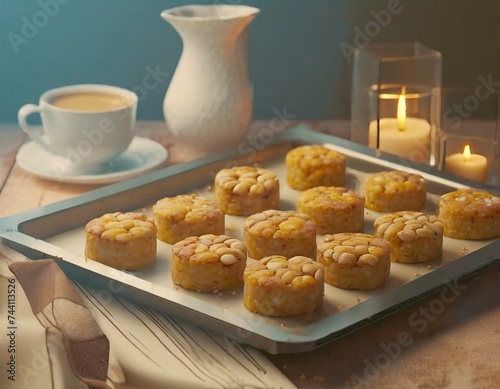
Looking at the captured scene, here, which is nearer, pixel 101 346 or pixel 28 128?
pixel 101 346

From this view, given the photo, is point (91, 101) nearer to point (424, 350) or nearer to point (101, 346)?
point (101, 346)

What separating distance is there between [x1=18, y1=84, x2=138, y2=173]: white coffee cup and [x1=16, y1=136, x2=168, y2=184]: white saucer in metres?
0.02

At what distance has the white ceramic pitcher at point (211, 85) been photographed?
165 centimetres

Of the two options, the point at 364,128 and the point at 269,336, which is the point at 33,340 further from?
the point at 364,128

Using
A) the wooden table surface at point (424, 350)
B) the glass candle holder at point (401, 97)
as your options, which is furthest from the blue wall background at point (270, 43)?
the wooden table surface at point (424, 350)

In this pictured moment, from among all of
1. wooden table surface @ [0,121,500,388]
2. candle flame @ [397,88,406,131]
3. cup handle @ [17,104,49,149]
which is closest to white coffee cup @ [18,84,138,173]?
cup handle @ [17,104,49,149]

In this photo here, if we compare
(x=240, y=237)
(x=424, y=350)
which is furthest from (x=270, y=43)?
(x=424, y=350)

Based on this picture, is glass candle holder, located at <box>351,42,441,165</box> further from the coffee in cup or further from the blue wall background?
the coffee in cup

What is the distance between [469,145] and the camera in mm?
1616

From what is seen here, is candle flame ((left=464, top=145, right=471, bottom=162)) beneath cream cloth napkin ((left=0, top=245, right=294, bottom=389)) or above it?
above

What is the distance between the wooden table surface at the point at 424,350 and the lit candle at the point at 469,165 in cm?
34

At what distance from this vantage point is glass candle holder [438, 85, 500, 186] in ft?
5.28

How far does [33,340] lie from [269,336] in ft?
0.91

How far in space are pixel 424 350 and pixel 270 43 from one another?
41.0 inches
